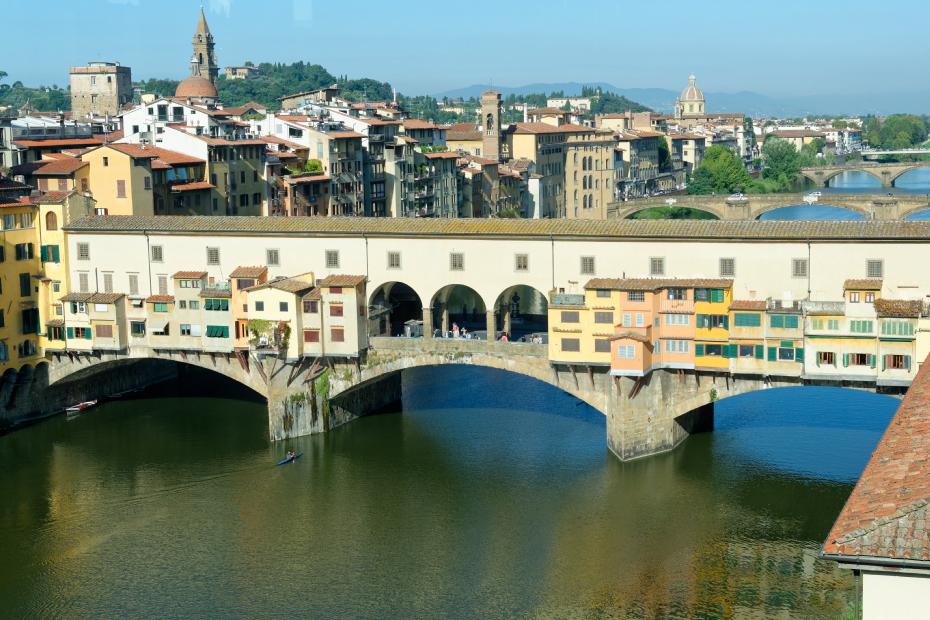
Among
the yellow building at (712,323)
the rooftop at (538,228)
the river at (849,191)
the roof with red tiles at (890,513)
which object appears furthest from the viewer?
the river at (849,191)

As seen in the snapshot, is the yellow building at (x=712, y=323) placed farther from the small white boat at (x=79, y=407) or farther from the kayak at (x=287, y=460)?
the small white boat at (x=79, y=407)

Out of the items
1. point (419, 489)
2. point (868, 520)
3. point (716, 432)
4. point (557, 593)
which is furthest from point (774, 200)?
point (868, 520)

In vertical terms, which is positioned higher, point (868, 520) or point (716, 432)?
point (868, 520)

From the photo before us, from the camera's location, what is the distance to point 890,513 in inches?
543

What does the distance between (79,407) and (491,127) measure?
50725mm

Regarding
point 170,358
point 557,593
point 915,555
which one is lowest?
point 557,593

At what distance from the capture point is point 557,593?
29484 mm

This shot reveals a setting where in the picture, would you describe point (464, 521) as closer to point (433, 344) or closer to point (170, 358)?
point (433, 344)

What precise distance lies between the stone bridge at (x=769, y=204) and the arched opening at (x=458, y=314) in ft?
89.3

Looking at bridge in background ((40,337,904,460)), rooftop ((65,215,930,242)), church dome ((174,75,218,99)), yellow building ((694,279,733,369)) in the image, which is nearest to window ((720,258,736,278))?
yellow building ((694,279,733,369))

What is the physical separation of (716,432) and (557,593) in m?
14.1

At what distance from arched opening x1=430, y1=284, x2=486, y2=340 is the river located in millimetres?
33682

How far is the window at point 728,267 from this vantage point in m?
38.6

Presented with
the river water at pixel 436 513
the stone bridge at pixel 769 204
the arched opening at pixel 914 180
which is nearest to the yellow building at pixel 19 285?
the river water at pixel 436 513
